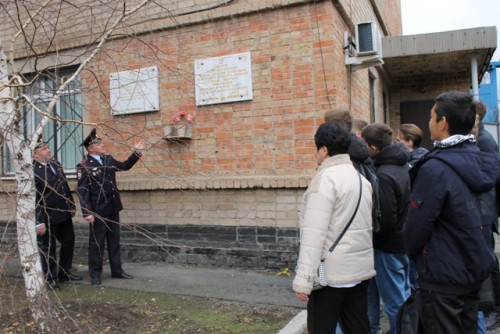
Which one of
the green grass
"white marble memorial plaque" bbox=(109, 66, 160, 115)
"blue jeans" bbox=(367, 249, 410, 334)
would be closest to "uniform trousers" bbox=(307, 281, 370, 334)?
"blue jeans" bbox=(367, 249, 410, 334)

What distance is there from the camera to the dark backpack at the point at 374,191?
3.30 metres

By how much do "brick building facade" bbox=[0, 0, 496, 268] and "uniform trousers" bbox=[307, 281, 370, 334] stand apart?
9.24 feet

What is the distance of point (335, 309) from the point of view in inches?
110

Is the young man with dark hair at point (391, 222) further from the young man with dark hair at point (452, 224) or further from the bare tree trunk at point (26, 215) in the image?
the bare tree trunk at point (26, 215)

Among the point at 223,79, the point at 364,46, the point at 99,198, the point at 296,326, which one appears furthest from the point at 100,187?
the point at 364,46

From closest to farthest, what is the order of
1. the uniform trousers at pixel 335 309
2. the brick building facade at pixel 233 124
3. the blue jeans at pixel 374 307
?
the uniform trousers at pixel 335 309 → the blue jeans at pixel 374 307 → the brick building facade at pixel 233 124

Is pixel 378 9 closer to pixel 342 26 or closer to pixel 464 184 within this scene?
pixel 342 26

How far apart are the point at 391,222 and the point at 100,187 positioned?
12.0 feet

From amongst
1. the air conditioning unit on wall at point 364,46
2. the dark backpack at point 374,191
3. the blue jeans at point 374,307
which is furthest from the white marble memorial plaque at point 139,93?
the blue jeans at point 374,307

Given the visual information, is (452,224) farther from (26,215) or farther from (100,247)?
(100,247)

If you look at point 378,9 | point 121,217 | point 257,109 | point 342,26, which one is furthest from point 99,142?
point 378,9

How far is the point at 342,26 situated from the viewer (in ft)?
20.2

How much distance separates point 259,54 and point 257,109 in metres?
0.75

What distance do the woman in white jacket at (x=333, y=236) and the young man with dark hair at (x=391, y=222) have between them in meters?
0.59
